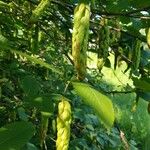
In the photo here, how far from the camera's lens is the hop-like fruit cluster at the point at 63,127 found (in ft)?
2.56

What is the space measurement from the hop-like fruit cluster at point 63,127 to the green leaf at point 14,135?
0.06 metres

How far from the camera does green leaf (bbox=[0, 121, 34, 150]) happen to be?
799mm

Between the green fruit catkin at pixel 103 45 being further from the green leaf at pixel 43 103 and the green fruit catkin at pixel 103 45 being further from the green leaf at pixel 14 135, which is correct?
the green leaf at pixel 14 135

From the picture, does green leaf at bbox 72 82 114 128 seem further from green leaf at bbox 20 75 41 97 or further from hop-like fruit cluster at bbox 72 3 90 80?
green leaf at bbox 20 75 41 97

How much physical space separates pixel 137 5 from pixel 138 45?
0.28m

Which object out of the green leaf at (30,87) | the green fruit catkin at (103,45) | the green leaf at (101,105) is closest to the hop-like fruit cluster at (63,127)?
the green leaf at (101,105)

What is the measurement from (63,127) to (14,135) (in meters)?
0.09

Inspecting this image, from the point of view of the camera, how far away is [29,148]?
6.29 ft

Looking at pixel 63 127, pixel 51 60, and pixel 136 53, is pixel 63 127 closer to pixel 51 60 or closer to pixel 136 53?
pixel 136 53

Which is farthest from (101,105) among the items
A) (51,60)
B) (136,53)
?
(51,60)

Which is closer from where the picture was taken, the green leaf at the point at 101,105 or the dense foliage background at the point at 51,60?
the green leaf at the point at 101,105

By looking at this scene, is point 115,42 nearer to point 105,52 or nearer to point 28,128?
point 105,52

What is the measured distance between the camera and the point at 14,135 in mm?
809

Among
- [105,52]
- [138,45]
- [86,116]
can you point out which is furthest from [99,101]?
[86,116]
